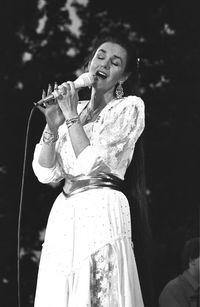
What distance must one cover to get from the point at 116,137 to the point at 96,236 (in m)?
0.31

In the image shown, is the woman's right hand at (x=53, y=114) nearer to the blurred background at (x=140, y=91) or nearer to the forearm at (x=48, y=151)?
the forearm at (x=48, y=151)

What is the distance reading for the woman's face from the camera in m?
2.24

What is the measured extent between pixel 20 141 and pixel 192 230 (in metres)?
1.11

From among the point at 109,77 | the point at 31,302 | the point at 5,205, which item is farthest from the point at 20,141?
the point at 109,77

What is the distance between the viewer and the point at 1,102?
3.95 meters

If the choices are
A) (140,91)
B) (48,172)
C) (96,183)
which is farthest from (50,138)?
(140,91)

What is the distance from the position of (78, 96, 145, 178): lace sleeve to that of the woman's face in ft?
0.29

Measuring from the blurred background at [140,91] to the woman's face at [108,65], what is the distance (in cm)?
153

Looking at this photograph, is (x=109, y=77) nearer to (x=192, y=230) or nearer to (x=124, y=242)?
(x=124, y=242)

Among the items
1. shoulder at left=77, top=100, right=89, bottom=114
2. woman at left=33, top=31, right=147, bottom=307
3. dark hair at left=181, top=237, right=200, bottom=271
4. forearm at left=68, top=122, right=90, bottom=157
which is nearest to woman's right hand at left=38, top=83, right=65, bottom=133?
woman at left=33, top=31, right=147, bottom=307

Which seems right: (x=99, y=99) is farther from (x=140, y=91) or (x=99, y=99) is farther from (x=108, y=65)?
(x=140, y=91)

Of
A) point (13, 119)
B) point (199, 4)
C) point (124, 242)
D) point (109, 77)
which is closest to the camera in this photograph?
point (124, 242)

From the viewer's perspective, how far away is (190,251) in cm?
352

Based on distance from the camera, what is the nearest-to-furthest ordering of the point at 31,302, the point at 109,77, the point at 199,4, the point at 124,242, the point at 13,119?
the point at 124,242 < the point at 109,77 < the point at 31,302 < the point at 13,119 < the point at 199,4
